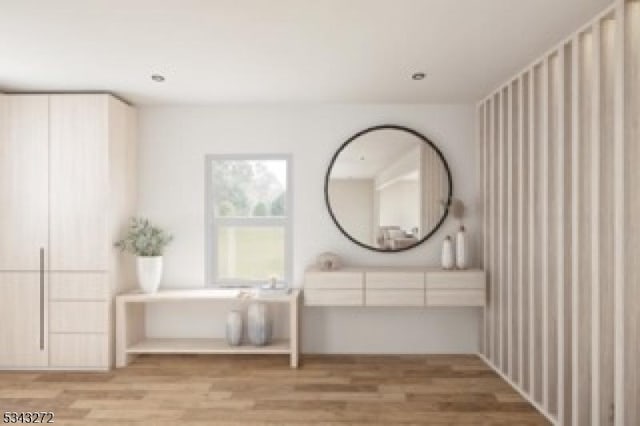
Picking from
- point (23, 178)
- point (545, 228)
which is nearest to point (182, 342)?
point (23, 178)

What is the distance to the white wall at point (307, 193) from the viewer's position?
4691mm

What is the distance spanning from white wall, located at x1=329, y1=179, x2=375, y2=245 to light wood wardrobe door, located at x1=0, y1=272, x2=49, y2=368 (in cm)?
259

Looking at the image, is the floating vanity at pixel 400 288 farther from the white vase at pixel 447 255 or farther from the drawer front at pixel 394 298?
the white vase at pixel 447 255

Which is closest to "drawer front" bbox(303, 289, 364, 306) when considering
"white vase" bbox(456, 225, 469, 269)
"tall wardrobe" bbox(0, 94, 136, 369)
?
"white vase" bbox(456, 225, 469, 269)

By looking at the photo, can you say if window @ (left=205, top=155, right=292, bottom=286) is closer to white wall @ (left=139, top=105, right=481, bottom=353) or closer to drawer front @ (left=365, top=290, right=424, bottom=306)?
white wall @ (left=139, top=105, right=481, bottom=353)

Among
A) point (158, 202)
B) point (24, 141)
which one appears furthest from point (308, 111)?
point (24, 141)

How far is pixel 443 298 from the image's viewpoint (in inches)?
167

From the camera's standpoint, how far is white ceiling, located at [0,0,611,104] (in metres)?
2.60

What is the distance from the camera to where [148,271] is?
435cm

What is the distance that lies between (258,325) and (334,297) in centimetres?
70

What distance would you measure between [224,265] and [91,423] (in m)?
1.92

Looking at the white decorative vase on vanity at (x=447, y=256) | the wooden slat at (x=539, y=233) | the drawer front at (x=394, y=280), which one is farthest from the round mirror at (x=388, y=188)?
the wooden slat at (x=539, y=233)

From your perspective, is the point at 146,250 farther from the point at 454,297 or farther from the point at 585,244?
the point at 585,244

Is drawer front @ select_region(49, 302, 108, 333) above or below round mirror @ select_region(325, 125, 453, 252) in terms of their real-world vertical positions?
below
